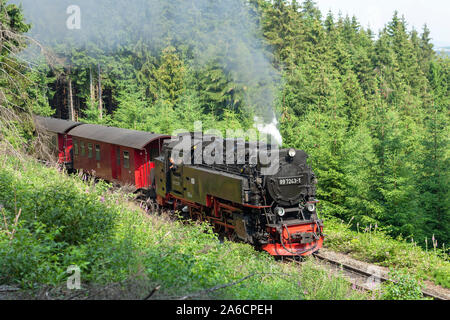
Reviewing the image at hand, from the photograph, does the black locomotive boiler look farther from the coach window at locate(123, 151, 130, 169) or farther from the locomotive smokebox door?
the coach window at locate(123, 151, 130, 169)

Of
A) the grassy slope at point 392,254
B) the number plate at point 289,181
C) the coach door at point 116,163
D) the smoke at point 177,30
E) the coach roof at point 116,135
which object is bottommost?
the grassy slope at point 392,254

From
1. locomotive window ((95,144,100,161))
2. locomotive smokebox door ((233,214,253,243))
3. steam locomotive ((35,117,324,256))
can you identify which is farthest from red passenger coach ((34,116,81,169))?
locomotive smokebox door ((233,214,253,243))

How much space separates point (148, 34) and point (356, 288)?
3238 centimetres

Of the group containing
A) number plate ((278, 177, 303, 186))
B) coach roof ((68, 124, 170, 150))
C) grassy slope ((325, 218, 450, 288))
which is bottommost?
grassy slope ((325, 218, 450, 288))

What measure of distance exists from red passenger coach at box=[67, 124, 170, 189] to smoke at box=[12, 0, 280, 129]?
4.37 metres

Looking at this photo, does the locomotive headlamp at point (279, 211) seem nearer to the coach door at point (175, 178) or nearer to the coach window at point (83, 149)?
the coach door at point (175, 178)

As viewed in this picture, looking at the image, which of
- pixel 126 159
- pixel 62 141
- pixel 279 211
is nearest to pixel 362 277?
pixel 279 211

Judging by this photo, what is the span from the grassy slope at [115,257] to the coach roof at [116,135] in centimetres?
629

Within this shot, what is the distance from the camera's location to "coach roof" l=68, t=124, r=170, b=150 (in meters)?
15.5

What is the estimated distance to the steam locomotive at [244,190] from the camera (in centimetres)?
1004

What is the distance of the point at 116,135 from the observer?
55.5 ft

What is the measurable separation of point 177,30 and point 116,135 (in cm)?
1942

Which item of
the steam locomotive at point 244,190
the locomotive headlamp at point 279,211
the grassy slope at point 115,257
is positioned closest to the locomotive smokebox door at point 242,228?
the steam locomotive at point 244,190
